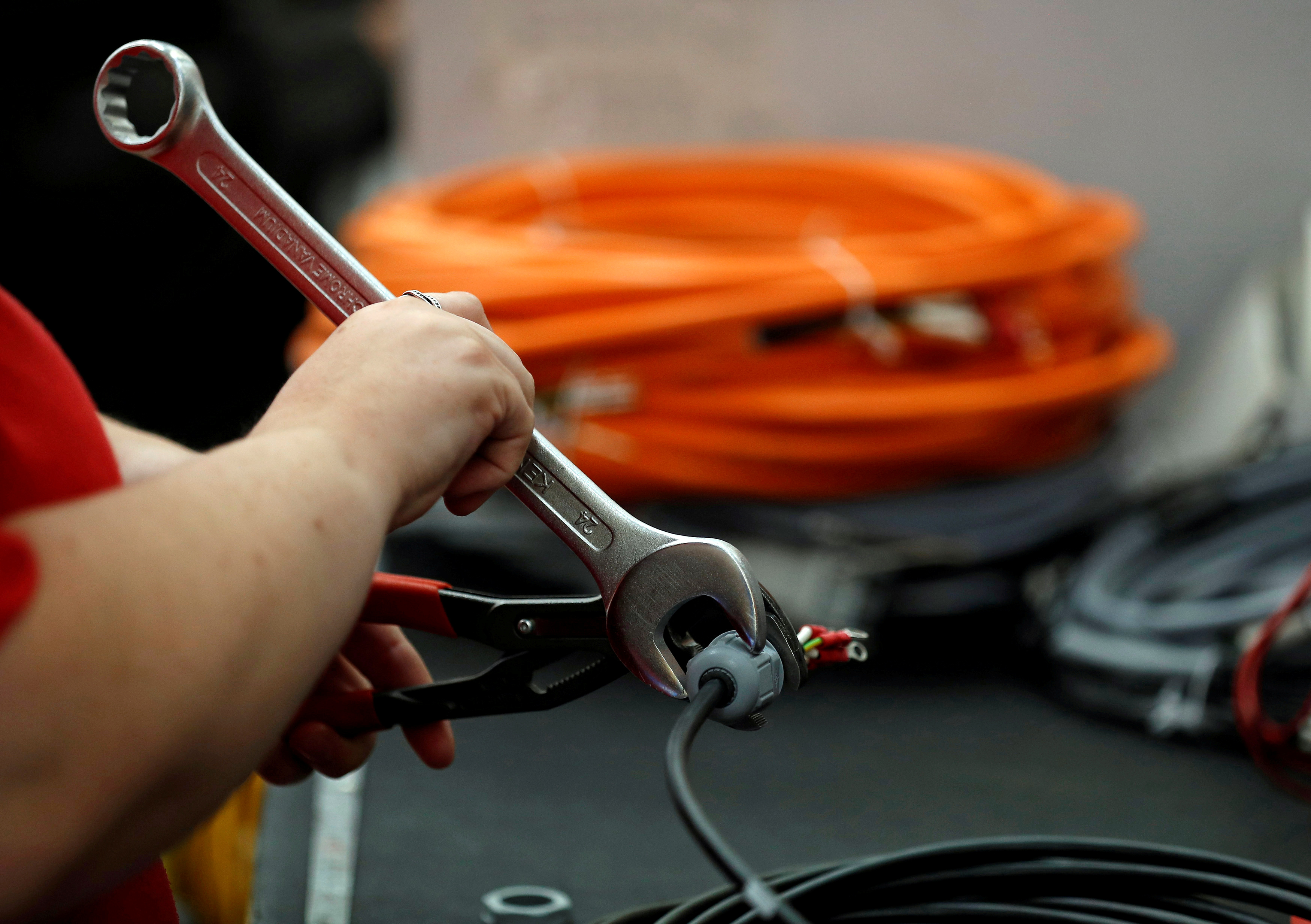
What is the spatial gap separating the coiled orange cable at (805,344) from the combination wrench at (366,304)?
0.48 metres

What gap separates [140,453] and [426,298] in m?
0.17

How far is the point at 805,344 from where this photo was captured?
3.35 feet

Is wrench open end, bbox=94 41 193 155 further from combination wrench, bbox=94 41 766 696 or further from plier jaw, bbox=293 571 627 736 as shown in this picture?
plier jaw, bbox=293 571 627 736

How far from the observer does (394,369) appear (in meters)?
0.33

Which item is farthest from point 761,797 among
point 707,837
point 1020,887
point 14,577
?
point 14,577

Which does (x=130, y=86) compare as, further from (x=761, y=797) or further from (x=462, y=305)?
(x=761, y=797)

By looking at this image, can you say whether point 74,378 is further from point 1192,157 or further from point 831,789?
point 1192,157

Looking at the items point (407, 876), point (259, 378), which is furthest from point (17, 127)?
point (407, 876)

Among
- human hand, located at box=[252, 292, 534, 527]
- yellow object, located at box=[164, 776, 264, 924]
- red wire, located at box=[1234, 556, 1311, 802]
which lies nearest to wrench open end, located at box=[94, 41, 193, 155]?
human hand, located at box=[252, 292, 534, 527]

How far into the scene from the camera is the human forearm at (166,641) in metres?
0.25

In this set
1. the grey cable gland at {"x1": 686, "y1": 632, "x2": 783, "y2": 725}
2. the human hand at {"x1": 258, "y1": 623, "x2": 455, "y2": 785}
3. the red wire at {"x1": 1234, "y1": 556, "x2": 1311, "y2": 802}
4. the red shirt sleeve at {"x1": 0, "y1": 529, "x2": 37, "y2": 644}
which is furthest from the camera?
the red wire at {"x1": 1234, "y1": 556, "x2": 1311, "y2": 802}

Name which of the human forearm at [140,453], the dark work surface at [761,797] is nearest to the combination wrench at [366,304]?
the human forearm at [140,453]

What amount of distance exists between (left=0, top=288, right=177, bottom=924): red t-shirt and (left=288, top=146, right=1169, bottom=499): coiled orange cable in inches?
19.8

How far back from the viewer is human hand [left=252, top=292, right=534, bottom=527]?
1.05 feet
